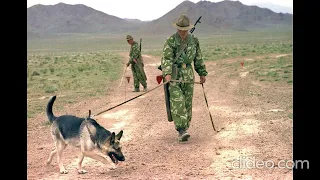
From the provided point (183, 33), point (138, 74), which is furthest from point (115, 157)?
point (138, 74)

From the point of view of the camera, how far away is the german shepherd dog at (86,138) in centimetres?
713

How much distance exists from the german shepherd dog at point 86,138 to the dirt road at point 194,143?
0.37m

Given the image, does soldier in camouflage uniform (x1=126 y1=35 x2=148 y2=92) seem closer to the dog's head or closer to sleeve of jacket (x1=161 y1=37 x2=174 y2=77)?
sleeve of jacket (x1=161 y1=37 x2=174 y2=77)

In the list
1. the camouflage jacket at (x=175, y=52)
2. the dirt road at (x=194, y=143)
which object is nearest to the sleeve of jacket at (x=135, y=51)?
the dirt road at (x=194, y=143)

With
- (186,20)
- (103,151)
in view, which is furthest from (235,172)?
(186,20)

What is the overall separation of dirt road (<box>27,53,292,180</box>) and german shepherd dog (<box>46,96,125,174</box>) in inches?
14.7

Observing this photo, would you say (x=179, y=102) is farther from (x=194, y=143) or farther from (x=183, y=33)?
(x=183, y=33)

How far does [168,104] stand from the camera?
9.74 metres

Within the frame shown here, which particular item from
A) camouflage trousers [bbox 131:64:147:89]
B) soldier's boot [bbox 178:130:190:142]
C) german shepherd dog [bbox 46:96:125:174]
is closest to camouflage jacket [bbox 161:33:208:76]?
soldier's boot [bbox 178:130:190:142]

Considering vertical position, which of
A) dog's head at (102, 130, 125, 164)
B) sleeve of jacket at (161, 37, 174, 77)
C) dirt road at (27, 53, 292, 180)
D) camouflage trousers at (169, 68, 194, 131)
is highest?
sleeve of jacket at (161, 37, 174, 77)

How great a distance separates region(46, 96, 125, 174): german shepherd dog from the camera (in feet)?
23.4
